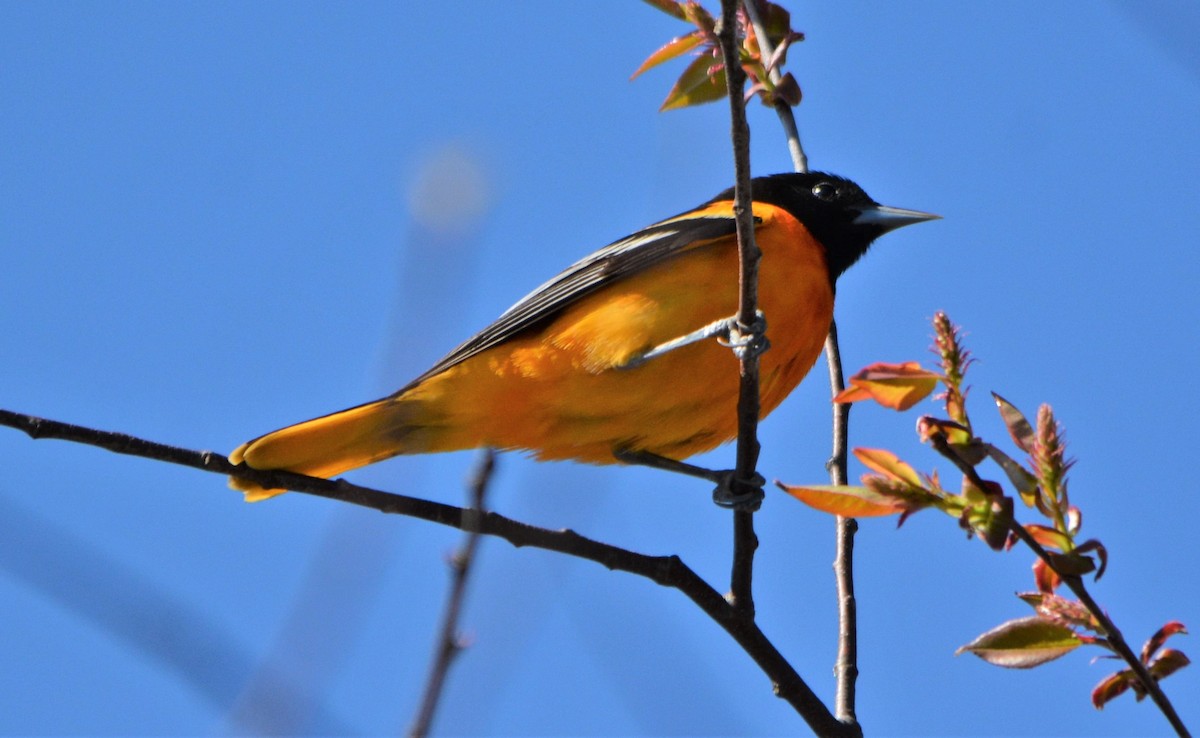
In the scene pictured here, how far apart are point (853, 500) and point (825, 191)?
3.31 m

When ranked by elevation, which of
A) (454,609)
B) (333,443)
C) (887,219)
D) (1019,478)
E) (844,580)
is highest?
(887,219)

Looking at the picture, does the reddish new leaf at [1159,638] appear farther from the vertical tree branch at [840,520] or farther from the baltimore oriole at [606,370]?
the baltimore oriole at [606,370]

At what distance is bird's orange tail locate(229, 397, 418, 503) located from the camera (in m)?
3.83

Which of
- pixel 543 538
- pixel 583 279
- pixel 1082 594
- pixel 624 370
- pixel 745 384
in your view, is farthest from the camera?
pixel 583 279

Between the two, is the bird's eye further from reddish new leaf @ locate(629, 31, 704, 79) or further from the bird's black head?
reddish new leaf @ locate(629, 31, 704, 79)

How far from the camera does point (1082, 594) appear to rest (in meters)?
1.94

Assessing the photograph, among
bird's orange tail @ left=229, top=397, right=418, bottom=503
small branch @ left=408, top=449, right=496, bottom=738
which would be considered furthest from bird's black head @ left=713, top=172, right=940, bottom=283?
small branch @ left=408, top=449, right=496, bottom=738

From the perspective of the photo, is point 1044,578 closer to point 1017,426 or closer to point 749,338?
point 1017,426

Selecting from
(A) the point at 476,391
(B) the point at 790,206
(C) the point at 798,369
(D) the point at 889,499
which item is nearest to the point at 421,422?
(A) the point at 476,391

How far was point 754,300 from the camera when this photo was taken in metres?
3.14

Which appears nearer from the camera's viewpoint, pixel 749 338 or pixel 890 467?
pixel 890 467

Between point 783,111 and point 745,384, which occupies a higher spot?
point 783,111

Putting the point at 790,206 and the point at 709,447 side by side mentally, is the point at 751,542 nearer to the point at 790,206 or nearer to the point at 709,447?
the point at 709,447

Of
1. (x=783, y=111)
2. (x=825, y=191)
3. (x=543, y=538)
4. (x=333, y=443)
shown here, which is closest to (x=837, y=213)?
(x=825, y=191)
